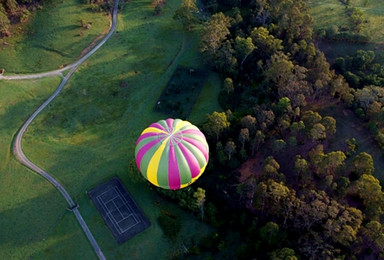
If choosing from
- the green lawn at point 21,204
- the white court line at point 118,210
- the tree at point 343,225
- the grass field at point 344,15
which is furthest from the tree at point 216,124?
the grass field at point 344,15

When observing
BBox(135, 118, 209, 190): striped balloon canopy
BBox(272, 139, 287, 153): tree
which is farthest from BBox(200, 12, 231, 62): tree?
BBox(272, 139, 287, 153): tree

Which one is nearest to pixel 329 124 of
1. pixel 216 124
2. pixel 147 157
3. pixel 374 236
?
pixel 216 124

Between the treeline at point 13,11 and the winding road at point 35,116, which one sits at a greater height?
the treeline at point 13,11

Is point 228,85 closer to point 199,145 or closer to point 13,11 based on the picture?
point 199,145

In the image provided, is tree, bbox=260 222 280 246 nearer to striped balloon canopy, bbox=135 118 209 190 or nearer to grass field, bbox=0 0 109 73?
striped balloon canopy, bbox=135 118 209 190

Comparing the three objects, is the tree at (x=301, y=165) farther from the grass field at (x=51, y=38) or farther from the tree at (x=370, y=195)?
the grass field at (x=51, y=38)

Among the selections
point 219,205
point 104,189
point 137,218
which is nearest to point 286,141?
point 219,205
